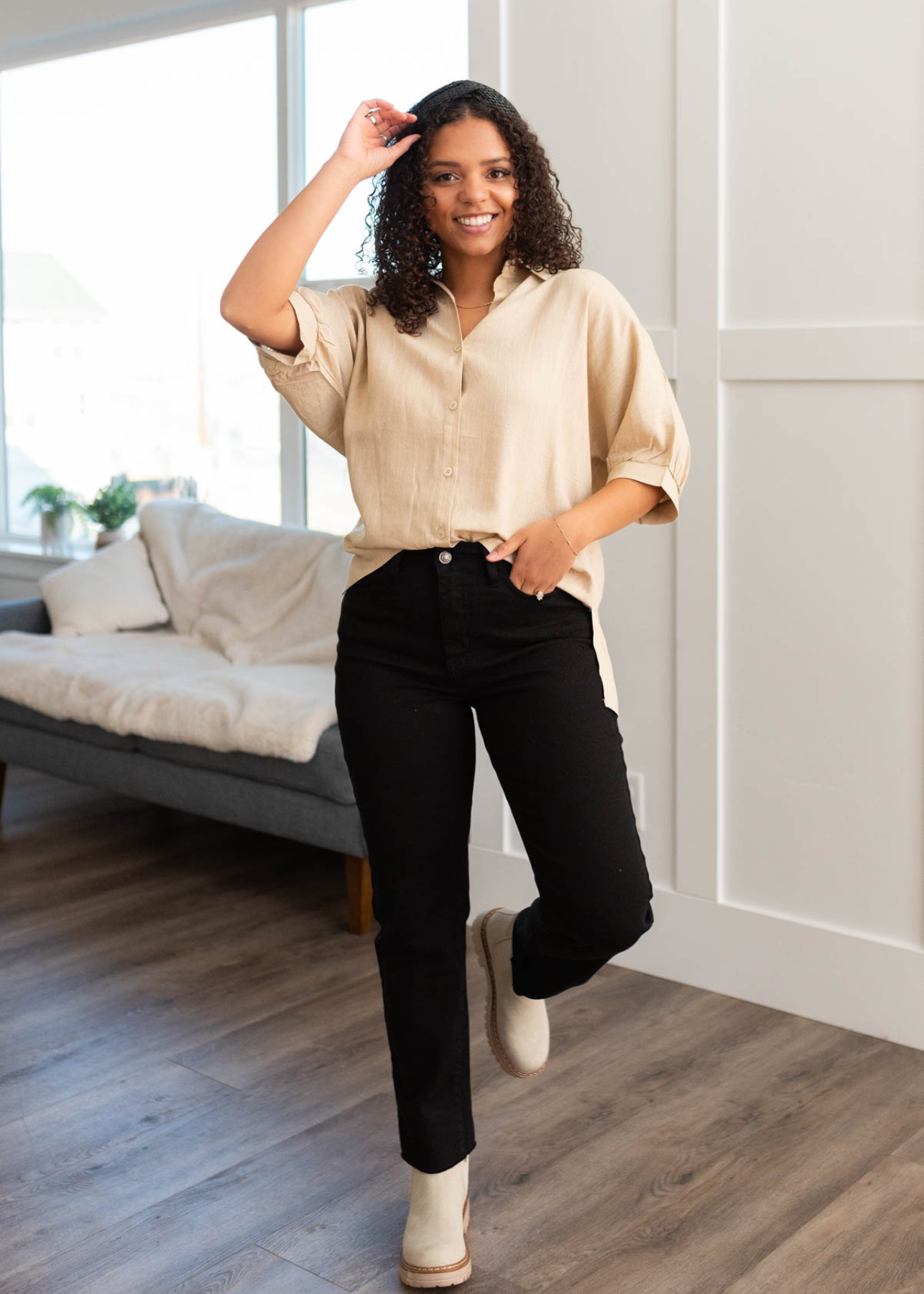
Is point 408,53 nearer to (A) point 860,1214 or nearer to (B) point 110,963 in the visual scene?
(B) point 110,963

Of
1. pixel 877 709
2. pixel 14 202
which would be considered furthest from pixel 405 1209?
pixel 14 202

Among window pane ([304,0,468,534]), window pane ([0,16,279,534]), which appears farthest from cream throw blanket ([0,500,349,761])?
window pane ([0,16,279,534])

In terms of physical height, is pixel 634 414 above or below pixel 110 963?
above

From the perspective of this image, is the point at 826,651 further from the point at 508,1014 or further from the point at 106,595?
the point at 106,595

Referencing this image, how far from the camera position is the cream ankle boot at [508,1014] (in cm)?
188

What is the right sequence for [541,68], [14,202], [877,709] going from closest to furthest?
[877,709]
[541,68]
[14,202]

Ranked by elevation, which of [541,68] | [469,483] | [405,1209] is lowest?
[405,1209]

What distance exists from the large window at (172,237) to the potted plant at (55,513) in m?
0.15

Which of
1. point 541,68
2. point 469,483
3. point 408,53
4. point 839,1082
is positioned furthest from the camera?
point 408,53

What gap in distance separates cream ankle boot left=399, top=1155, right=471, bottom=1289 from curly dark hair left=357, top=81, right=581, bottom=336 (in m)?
1.08

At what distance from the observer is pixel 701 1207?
192 centimetres

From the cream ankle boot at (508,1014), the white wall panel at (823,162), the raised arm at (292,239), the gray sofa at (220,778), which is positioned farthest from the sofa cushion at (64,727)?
the raised arm at (292,239)

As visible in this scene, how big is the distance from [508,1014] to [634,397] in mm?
866

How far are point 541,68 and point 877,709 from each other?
1473mm
